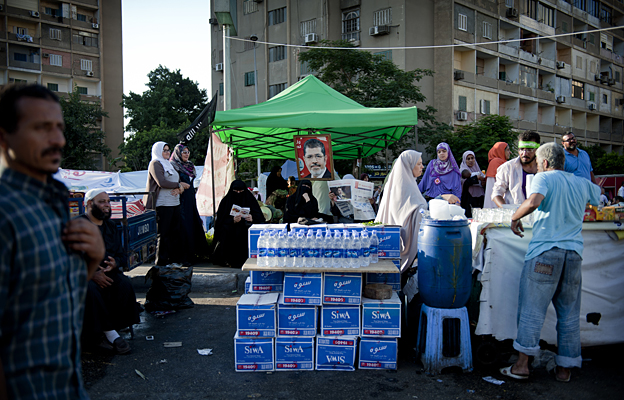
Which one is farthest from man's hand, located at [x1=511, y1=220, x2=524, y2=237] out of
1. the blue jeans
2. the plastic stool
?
the plastic stool

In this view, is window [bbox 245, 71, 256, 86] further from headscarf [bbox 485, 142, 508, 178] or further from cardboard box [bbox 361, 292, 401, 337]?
cardboard box [bbox 361, 292, 401, 337]

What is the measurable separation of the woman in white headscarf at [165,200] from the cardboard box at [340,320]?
4.09 metres

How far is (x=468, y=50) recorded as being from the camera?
98.2 ft

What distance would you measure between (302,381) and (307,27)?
30469mm

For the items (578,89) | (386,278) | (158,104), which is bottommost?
(386,278)

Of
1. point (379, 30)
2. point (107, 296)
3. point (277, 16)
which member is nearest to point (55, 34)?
point (277, 16)

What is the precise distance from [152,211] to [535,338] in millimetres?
5381

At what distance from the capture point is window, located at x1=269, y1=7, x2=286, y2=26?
32219 millimetres

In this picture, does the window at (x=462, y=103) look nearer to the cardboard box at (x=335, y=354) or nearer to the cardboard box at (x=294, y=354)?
the cardboard box at (x=335, y=354)

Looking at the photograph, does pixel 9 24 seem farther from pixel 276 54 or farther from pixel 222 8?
pixel 222 8

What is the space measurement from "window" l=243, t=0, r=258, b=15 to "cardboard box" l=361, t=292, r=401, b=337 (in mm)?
33701

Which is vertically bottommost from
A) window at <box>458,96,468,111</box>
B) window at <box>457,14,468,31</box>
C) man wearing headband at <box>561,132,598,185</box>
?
man wearing headband at <box>561,132,598,185</box>

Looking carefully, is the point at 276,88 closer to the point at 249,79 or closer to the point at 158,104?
the point at 249,79

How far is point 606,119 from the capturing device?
43812 mm
